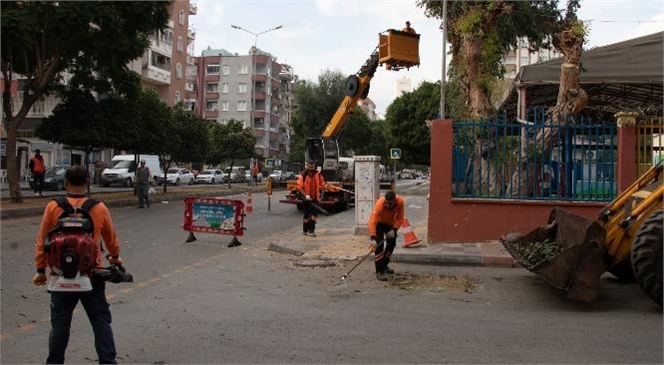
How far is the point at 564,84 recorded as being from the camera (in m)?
10.9

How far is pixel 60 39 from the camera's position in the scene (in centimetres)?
1956

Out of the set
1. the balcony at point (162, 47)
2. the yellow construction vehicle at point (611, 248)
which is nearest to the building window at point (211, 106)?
the balcony at point (162, 47)

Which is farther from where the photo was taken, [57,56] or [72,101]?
[72,101]

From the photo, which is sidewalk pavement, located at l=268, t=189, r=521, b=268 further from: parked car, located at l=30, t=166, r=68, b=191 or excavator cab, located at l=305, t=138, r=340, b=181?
parked car, located at l=30, t=166, r=68, b=191

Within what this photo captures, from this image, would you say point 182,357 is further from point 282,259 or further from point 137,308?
point 282,259

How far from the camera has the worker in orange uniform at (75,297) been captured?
4195 millimetres

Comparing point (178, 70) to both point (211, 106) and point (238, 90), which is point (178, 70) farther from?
point (211, 106)

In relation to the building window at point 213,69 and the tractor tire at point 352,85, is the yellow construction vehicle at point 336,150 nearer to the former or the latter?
the tractor tire at point 352,85

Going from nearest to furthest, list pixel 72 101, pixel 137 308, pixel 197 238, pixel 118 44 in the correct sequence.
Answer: pixel 137 308 → pixel 197 238 → pixel 118 44 → pixel 72 101

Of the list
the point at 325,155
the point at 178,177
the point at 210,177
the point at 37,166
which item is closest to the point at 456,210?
the point at 325,155

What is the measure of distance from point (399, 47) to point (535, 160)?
25.7ft

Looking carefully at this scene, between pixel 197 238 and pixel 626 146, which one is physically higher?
pixel 626 146

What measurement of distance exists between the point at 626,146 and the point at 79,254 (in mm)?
9355

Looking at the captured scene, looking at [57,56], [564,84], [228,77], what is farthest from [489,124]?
[228,77]
